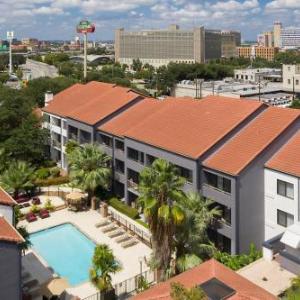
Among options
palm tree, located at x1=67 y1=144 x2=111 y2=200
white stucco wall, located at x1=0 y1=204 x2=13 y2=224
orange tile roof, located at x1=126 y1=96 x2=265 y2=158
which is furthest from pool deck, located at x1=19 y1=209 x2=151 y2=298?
orange tile roof, located at x1=126 y1=96 x2=265 y2=158

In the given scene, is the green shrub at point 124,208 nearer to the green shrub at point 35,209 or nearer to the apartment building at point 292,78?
the green shrub at point 35,209

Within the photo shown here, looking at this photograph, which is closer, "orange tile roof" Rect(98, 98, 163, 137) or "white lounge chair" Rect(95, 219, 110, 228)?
"white lounge chair" Rect(95, 219, 110, 228)

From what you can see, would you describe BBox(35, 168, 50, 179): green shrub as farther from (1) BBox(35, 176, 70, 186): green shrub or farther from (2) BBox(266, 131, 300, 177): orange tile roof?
(2) BBox(266, 131, 300, 177): orange tile roof

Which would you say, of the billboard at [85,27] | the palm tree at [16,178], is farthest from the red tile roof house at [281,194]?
the billboard at [85,27]

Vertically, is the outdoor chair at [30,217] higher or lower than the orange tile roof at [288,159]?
lower

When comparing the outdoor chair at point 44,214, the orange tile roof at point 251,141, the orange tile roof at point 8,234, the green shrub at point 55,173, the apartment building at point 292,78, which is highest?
the apartment building at point 292,78

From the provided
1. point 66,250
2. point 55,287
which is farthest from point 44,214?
point 55,287

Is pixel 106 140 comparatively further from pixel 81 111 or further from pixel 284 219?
pixel 284 219
